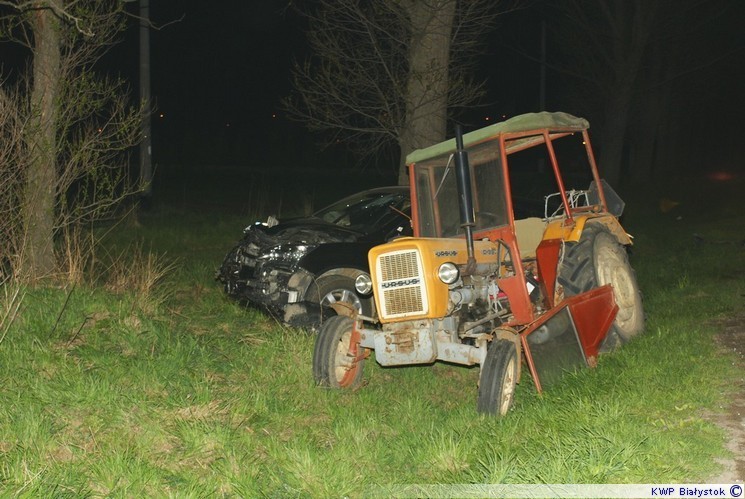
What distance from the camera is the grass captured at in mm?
5602

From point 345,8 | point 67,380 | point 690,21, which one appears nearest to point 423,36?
point 345,8

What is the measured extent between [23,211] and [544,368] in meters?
6.10

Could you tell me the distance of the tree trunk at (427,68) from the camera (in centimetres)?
1354

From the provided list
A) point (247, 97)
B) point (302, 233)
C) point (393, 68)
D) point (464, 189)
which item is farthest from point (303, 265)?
point (247, 97)

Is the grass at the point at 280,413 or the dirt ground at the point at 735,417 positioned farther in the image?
the grass at the point at 280,413

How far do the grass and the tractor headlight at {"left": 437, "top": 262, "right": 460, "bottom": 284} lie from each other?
112 cm

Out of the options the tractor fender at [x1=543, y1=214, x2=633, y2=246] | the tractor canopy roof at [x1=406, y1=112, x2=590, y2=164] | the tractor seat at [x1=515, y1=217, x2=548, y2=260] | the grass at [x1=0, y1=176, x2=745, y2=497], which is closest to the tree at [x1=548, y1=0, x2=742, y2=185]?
the grass at [x1=0, y1=176, x2=745, y2=497]

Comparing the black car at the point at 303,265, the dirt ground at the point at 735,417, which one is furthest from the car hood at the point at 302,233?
the dirt ground at the point at 735,417

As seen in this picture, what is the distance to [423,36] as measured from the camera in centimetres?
1362

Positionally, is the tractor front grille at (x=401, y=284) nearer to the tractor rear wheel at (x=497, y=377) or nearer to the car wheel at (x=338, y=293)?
the tractor rear wheel at (x=497, y=377)

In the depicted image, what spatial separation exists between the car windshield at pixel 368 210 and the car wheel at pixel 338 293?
0.86m

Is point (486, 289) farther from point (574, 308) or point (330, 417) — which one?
point (330, 417)

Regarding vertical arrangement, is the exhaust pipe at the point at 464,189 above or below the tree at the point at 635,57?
below

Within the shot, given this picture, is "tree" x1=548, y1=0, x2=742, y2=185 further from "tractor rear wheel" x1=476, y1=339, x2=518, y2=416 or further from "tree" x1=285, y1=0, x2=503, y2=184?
"tractor rear wheel" x1=476, y1=339, x2=518, y2=416
